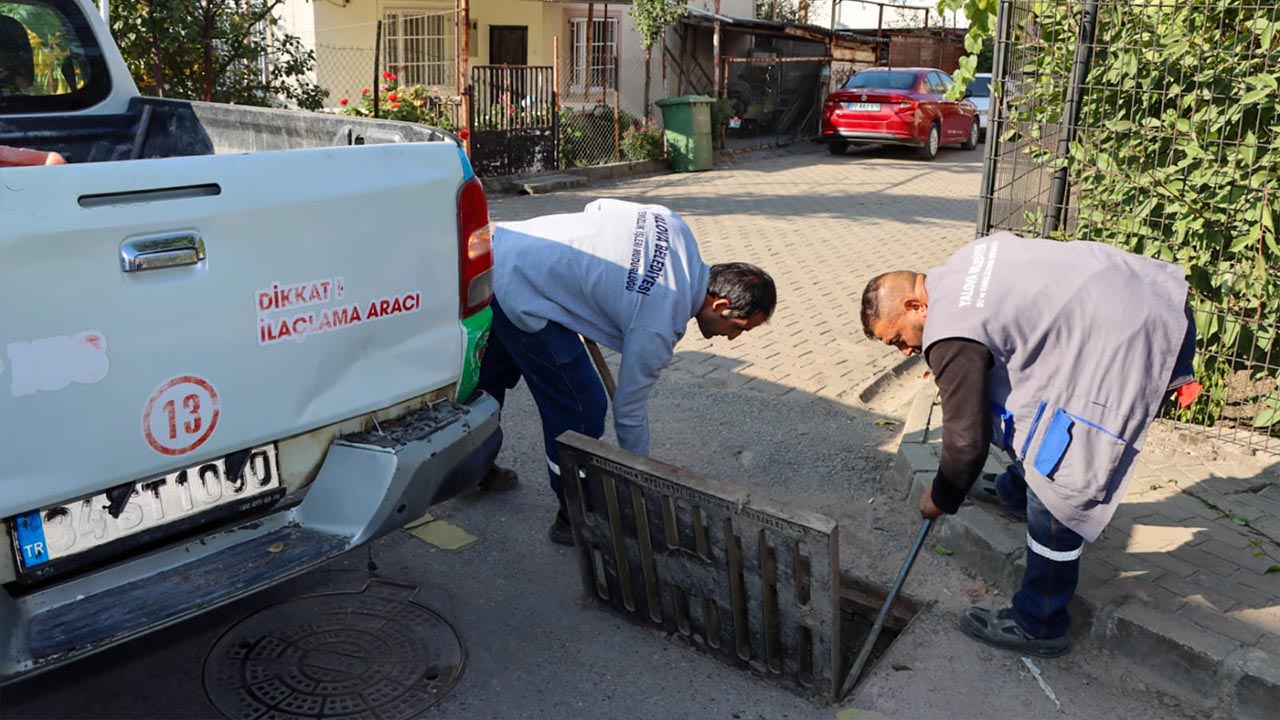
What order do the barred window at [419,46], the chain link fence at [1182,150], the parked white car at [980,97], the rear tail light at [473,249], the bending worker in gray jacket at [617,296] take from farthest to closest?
the parked white car at [980,97] < the barred window at [419,46] < the chain link fence at [1182,150] < the bending worker in gray jacket at [617,296] < the rear tail light at [473,249]

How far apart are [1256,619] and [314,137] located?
356cm

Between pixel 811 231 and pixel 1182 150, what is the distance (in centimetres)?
599

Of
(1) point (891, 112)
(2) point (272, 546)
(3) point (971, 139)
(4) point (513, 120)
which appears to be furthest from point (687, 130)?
(2) point (272, 546)

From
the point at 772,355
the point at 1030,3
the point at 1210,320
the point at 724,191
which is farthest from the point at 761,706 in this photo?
the point at 724,191

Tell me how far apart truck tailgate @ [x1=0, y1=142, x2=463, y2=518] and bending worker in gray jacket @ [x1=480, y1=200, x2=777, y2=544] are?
1.73 feet

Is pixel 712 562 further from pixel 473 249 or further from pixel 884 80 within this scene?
pixel 884 80

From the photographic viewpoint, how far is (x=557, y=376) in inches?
146

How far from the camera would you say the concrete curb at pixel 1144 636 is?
10.2 ft

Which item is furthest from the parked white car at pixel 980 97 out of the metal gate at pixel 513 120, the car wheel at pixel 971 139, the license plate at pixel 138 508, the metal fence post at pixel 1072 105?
the license plate at pixel 138 508

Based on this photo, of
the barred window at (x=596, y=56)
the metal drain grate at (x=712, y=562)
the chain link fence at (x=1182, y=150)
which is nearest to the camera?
the metal drain grate at (x=712, y=562)

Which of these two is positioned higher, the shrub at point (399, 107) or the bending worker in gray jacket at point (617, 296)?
the shrub at point (399, 107)

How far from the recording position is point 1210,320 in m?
4.88

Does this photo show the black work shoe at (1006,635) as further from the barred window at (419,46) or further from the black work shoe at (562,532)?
the barred window at (419,46)

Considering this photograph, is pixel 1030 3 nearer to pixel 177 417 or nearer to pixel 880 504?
pixel 880 504
